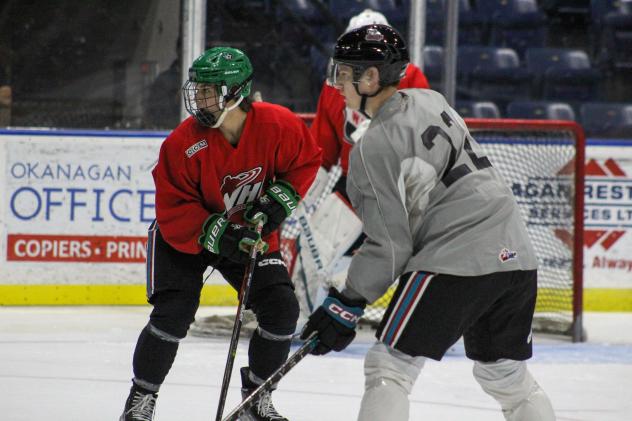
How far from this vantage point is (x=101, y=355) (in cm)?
421

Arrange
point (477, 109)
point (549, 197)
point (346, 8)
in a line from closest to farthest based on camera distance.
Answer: point (549, 197) → point (346, 8) → point (477, 109)

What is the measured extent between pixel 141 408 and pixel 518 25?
12.8 feet

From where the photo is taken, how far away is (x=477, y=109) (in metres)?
5.93

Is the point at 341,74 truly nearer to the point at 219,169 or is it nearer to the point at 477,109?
the point at 219,169

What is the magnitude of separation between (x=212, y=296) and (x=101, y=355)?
1.20 meters

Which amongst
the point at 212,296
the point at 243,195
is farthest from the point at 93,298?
the point at 243,195

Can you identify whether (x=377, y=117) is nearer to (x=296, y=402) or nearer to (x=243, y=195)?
(x=243, y=195)

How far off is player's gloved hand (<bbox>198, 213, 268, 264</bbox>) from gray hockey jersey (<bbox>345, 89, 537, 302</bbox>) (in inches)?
24.1

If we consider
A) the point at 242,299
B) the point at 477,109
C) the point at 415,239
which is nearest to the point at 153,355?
the point at 242,299

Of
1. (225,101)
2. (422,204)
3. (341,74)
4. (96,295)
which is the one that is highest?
(341,74)

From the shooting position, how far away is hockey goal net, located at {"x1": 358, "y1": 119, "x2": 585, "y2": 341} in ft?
15.9

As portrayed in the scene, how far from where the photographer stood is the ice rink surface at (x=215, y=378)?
343 cm

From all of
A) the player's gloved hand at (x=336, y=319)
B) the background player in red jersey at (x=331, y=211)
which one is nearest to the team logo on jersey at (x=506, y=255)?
the player's gloved hand at (x=336, y=319)

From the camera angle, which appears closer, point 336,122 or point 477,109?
point 336,122
